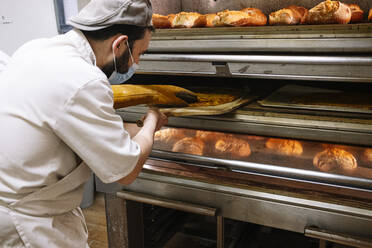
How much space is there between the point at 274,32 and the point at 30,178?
Answer: 1.12 m

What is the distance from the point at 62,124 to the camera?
1009 millimetres

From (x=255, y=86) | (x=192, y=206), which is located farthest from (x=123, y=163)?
(x=255, y=86)

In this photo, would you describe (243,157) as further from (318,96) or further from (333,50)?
(333,50)

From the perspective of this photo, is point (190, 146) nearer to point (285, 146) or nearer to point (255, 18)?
point (285, 146)

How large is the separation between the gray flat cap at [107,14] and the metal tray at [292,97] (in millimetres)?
819

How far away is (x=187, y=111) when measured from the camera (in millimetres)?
1553

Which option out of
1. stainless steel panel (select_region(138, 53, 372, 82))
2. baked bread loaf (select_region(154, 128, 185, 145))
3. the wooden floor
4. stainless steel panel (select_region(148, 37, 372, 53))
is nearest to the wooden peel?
stainless steel panel (select_region(138, 53, 372, 82))

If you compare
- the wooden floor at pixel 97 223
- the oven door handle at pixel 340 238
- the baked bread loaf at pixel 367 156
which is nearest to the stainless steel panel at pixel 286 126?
the baked bread loaf at pixel 367 156

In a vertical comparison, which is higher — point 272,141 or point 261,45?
point 261,45

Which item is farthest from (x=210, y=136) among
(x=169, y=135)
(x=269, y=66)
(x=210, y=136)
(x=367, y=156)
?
(x=367, y=156)

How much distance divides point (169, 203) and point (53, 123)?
929mm

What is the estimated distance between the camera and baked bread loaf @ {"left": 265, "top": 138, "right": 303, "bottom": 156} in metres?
1.60

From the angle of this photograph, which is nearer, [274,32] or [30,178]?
[30,178]

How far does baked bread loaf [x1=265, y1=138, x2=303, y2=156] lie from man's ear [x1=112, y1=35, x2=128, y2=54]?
882mm
